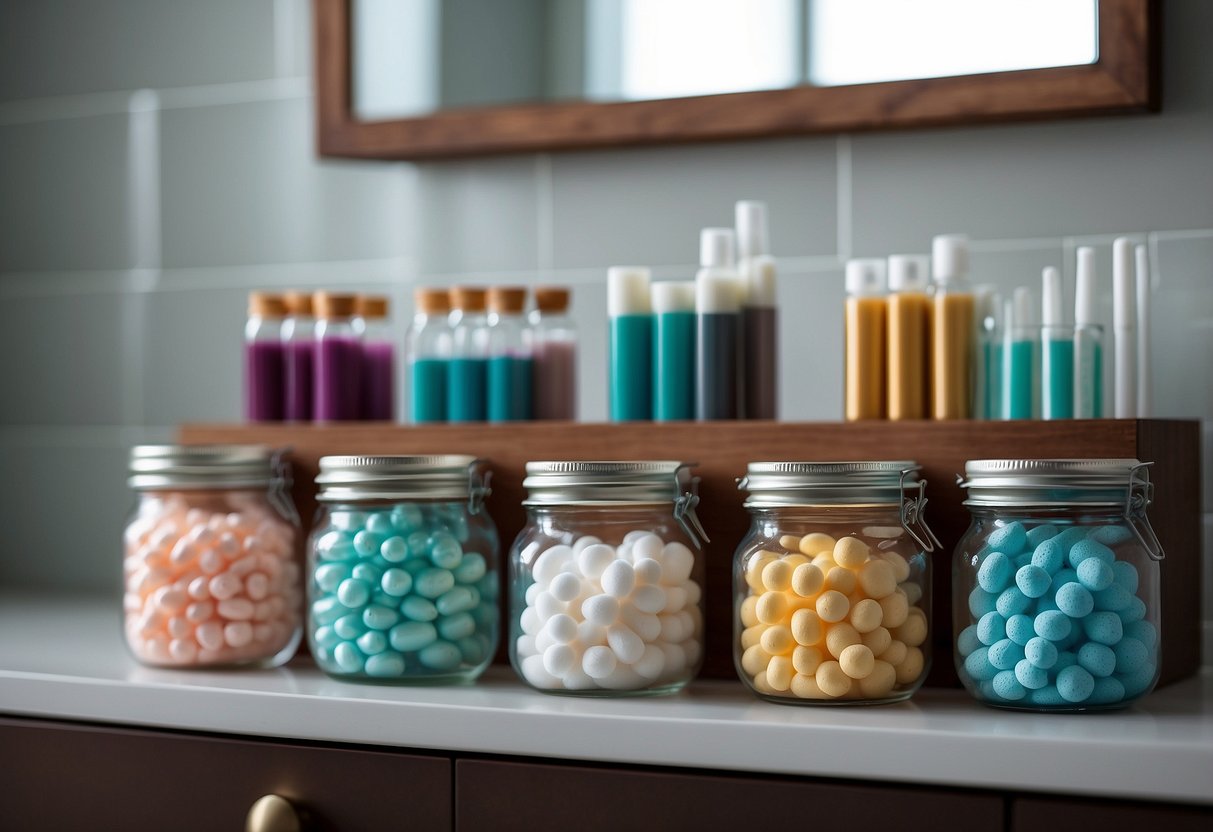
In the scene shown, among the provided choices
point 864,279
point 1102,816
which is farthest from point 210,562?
point 1102,816

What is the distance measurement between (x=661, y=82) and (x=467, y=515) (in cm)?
54

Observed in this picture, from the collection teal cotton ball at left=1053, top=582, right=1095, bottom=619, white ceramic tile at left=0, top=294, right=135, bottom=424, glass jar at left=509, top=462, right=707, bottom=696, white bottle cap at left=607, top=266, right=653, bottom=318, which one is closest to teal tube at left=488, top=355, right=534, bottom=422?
white bottle cap at left=607, top=266, right=653, bottom=318

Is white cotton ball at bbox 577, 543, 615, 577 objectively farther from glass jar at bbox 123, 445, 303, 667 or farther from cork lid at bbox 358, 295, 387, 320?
cork lid at bbox 358, 295, 387, 320

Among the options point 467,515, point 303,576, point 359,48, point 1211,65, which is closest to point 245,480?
point 303,576

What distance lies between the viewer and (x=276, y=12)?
1.67 meters

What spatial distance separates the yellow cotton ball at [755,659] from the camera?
0.97 metres

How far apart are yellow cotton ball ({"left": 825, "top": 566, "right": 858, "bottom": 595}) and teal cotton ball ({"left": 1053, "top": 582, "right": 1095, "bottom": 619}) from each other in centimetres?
14

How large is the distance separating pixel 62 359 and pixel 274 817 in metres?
1.00

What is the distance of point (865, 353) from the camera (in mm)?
1151

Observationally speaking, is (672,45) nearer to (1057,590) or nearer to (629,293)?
(629,293)

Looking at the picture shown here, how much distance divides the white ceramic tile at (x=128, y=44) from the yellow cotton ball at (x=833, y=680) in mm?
1100

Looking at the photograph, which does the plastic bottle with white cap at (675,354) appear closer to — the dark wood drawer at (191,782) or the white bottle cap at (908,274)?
the white bottle cap at (908,274)

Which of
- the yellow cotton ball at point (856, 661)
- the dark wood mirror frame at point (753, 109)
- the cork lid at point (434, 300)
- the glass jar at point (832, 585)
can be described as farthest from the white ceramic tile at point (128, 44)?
the yellow cotton ball at point (856, 661)

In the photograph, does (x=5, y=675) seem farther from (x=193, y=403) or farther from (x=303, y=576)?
(x=193, y=403)
